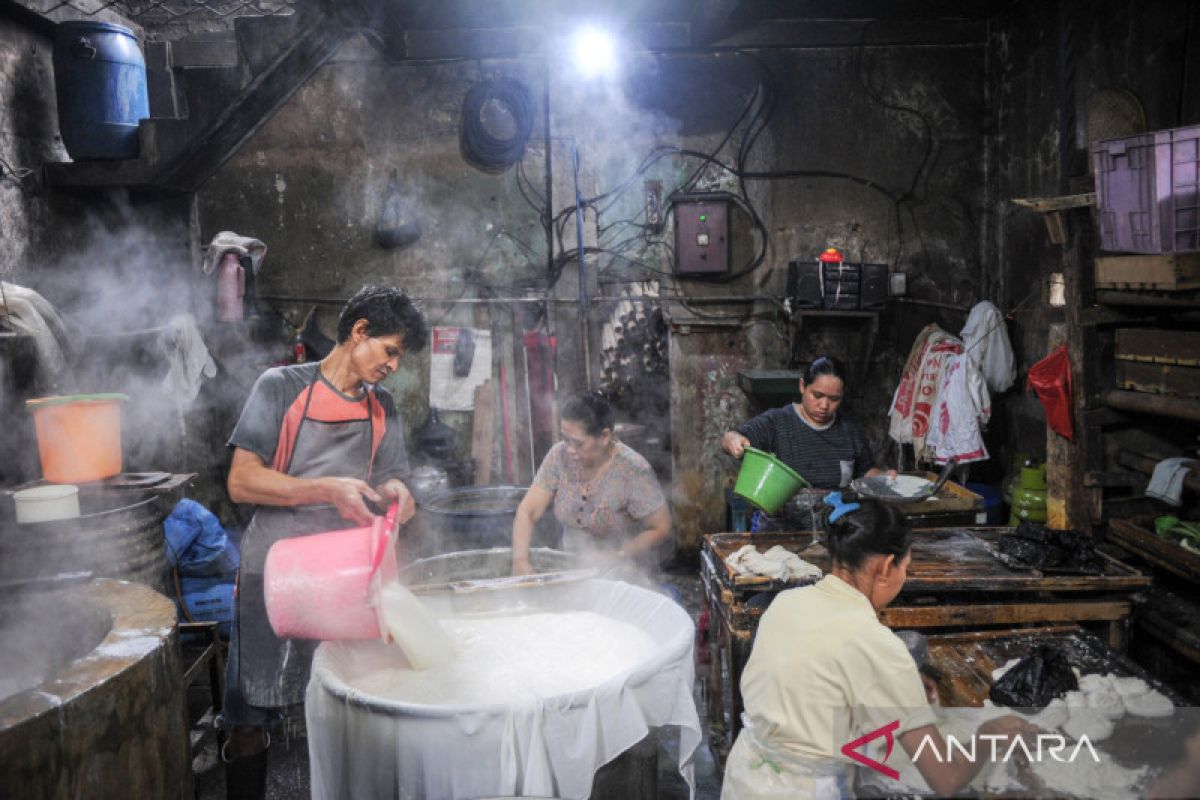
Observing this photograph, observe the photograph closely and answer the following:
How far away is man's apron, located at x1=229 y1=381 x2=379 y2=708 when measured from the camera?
3650 mm

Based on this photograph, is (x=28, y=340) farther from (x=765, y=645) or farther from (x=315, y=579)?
(x=765, y=645)

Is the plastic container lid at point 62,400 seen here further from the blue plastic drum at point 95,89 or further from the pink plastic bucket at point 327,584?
the pink plastic bucket at point 327,584

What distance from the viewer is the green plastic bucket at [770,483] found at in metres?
4.41

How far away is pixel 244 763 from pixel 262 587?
881mm

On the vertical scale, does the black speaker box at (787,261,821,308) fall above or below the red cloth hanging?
above

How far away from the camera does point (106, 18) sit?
7844 millimetres

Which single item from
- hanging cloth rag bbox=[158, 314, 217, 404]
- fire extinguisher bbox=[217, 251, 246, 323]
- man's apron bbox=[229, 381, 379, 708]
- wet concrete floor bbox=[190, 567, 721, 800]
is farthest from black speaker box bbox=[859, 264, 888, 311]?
hanging cloth rag bbox=[158, 314, 217, 404]

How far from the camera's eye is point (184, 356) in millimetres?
7133

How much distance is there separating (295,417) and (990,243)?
695 cm

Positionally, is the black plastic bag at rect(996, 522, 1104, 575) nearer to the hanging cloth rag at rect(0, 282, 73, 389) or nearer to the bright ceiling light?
the hanging cloth rag at rect(0, 282, 73, 389)

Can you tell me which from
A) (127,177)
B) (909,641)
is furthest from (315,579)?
(127,177)

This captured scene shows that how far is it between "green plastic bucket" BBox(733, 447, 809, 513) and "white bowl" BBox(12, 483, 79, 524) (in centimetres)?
392

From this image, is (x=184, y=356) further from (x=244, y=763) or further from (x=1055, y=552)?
(x=1055, y=552)

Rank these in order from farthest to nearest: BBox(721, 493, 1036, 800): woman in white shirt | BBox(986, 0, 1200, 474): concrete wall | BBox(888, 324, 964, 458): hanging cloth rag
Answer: BBox(888, 324, 964, 458): hanging cloth rag, BBox(986, 0, 1200, 474): concrete wall, BBox(721, 493, 1036, 800): woman in white shirt
